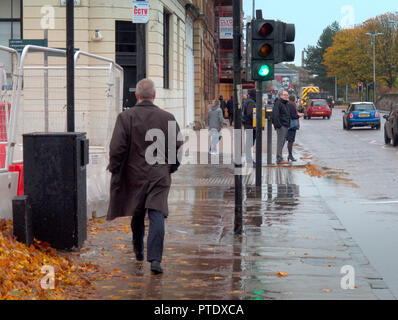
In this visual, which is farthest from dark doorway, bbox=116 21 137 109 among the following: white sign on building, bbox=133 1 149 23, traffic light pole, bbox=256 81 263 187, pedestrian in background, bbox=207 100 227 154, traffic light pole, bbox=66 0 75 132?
traffic light pole, bbox=66 0 75 132

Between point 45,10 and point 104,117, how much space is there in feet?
41.5

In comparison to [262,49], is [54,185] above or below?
below

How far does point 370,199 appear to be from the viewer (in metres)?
13.3

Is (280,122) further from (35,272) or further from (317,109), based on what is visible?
(317,109)

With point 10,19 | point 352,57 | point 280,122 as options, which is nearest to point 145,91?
point 280,122

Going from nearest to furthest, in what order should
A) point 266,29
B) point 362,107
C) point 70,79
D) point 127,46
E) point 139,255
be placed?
point 139,255 < point 70,79 < point 266,29 < point 127,46 < point 362,107

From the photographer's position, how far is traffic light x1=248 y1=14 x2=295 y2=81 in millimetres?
10664

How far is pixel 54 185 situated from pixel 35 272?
156 cm

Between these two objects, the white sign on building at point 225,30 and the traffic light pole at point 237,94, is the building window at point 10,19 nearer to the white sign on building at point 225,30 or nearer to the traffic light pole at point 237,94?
the white sign on building at point 225,30

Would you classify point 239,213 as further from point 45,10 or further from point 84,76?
point 45,10

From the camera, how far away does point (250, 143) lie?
68.9 feet

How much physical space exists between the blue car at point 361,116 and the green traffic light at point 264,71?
31.4 meters

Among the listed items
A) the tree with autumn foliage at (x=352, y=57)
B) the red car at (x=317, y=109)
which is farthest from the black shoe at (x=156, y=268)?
the tree with autumn foliage at (x=352, y=57)
